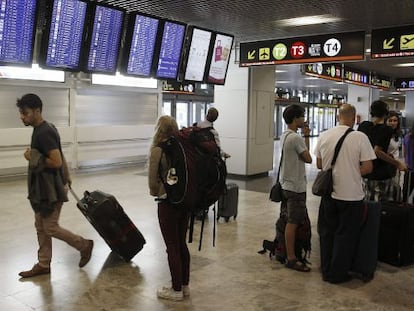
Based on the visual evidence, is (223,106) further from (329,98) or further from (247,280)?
(329,98)

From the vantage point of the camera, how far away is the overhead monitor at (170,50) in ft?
21.3

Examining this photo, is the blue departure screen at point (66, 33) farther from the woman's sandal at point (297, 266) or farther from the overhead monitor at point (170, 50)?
the woman's sandal at point (297, 266)

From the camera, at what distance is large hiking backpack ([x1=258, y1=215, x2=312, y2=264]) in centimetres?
439

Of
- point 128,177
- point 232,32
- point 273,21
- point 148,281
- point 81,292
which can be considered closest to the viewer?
point 81,292

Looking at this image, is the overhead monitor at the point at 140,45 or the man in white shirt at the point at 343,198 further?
the overhead monitor at the point at 140,45

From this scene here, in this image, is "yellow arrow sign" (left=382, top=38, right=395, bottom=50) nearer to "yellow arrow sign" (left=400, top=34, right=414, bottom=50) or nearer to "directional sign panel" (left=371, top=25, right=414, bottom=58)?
"directional sign panel" (left=371, top=25, right=414, bottom=58)

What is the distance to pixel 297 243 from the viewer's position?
14.6 ft

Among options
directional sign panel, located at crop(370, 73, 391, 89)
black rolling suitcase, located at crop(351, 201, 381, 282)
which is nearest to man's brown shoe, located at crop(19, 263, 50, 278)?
black rolling suitcase, located at crop(351, 201, 381, 282)

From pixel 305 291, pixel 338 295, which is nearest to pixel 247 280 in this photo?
pixel 305 291

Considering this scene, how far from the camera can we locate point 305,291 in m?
3.82

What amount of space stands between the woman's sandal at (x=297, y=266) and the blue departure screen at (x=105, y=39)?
344 centimetres

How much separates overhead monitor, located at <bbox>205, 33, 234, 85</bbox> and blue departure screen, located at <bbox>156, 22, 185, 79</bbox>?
30.5 inches

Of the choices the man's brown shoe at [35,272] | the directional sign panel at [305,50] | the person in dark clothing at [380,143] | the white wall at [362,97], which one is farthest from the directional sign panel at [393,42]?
the white wall at [362,97]

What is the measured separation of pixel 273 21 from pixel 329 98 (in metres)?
26.7
